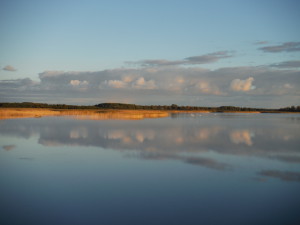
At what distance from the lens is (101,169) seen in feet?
34.0

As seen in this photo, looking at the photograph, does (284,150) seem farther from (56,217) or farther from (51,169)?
(56,217)

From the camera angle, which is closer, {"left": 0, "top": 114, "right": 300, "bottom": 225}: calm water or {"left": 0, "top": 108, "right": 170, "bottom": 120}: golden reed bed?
{"left": 0, "top": 114, "right": 300, "bottom": 225}: calm water

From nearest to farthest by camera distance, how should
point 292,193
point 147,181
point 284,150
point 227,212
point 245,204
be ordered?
point 227,212 → point 245,204 → point 292,193 → point 147,181 → point 284,150

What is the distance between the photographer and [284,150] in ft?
50.6

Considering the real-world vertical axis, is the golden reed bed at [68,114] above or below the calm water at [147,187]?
above

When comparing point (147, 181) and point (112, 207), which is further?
point (147, 181)

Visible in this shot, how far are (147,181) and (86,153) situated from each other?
5.67 metres

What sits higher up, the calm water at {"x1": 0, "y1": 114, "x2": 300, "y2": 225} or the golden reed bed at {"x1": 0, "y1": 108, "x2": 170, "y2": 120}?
the golden reed bed at {"x1": 0, "y1": 108, "x2": 170, "y2": 120}

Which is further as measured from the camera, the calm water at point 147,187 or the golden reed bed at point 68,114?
the golden reed bed at point 68,114

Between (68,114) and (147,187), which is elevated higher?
(68,114)

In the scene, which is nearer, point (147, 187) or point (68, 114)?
point (147, 187)

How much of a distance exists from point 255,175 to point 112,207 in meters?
5.53

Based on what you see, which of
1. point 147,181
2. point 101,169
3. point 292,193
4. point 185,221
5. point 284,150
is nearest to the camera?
point 185,221

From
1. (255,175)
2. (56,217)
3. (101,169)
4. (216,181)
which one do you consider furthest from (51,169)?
(255,175)
